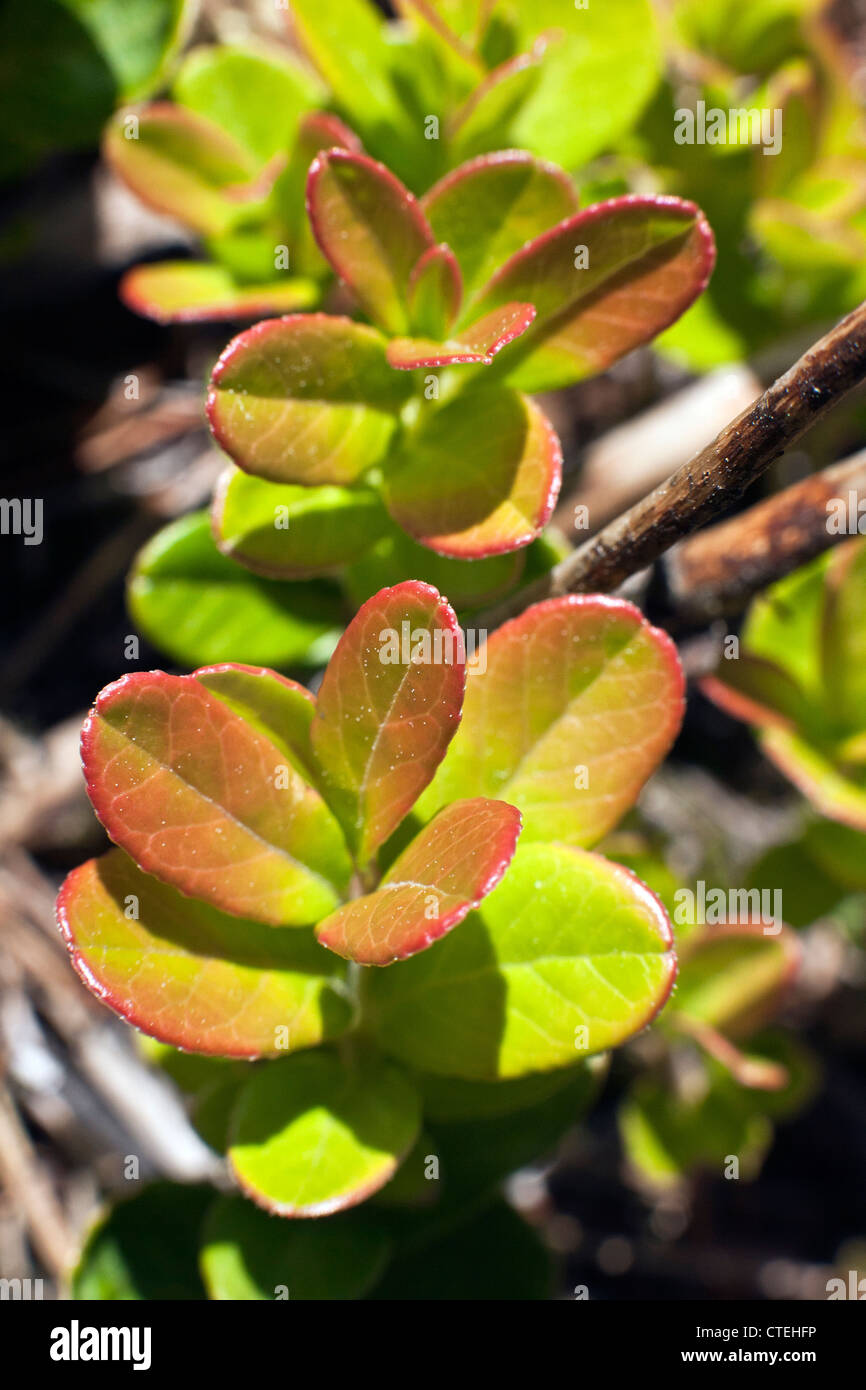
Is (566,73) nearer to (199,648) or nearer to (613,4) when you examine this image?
(613,4)

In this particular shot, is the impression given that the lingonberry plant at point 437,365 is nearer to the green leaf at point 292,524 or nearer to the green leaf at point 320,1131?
the green leaf at point 292,524

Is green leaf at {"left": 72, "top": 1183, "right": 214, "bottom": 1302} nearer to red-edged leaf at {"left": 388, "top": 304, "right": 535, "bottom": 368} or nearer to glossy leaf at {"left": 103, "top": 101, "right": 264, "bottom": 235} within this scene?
red-edged leaf at {"left": 388, "top": 304, "right": 535, "bottom": 368}

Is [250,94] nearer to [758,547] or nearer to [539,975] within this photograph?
[758,547]

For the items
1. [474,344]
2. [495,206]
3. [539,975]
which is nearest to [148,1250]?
[539,975]

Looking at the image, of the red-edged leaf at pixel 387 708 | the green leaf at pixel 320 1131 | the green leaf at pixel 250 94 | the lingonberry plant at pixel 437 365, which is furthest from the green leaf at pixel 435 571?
the green leaf at pixel 250 94

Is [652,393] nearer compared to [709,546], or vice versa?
[709,546]

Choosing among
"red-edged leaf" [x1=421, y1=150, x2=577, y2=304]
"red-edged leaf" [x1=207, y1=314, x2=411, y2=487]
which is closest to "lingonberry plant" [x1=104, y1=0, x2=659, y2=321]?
"red-edged leaf" [x1=421, y1=150, x2=577, y2=304]

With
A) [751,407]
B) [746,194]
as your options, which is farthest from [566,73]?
[751,407]

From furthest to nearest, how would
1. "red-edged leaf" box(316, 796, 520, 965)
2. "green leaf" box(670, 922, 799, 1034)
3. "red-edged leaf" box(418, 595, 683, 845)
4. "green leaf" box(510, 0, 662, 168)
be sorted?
"green leaf" box(670, 922, 799, 1034), "green leaf" box(510, 0, 662, 168), "red-edged leaf" box(418, 595, 683, 845), "red-edged leaf" box(316, 796, 520, 965)
